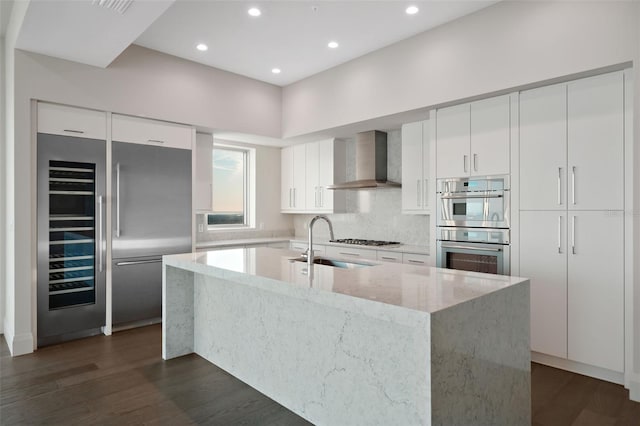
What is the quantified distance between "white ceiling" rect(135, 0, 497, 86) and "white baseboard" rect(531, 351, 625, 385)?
305 centimetres

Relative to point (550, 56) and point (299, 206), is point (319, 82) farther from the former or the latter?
point (550, 56)

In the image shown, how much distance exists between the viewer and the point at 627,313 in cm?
275

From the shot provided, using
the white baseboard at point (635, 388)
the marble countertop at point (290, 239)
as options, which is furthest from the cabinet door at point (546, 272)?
the marble countertop at point (290, 239)

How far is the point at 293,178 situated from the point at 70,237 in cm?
317

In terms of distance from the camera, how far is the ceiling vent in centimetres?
262

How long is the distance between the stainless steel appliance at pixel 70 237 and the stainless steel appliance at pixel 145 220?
0.15 m

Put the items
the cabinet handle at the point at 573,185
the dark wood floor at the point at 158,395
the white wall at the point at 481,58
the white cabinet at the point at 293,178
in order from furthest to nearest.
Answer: the white cabinet at the point at 293,178 < the cabinet handle at the point at 573,185 < the white wall at the point at 481,58 < the dark wood floor at the point at 158,395

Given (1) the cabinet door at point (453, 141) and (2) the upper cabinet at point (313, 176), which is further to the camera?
(2) the upper cabinet at point (313, 176)

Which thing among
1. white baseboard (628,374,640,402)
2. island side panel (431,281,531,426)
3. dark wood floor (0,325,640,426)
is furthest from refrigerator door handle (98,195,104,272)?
white baseboard (628,374,640,402)

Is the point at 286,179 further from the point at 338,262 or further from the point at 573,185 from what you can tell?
the point at 573,185

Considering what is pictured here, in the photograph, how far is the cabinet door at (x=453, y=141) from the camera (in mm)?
3658

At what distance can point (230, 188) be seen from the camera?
5953 millimetres

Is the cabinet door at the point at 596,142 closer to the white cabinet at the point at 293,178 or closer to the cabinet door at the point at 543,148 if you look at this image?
the cabinet door at the point at 543,148

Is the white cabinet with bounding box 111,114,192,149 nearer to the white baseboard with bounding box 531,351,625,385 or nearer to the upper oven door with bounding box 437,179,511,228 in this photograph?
the upper oven door with bounding box 437,179,511,228
